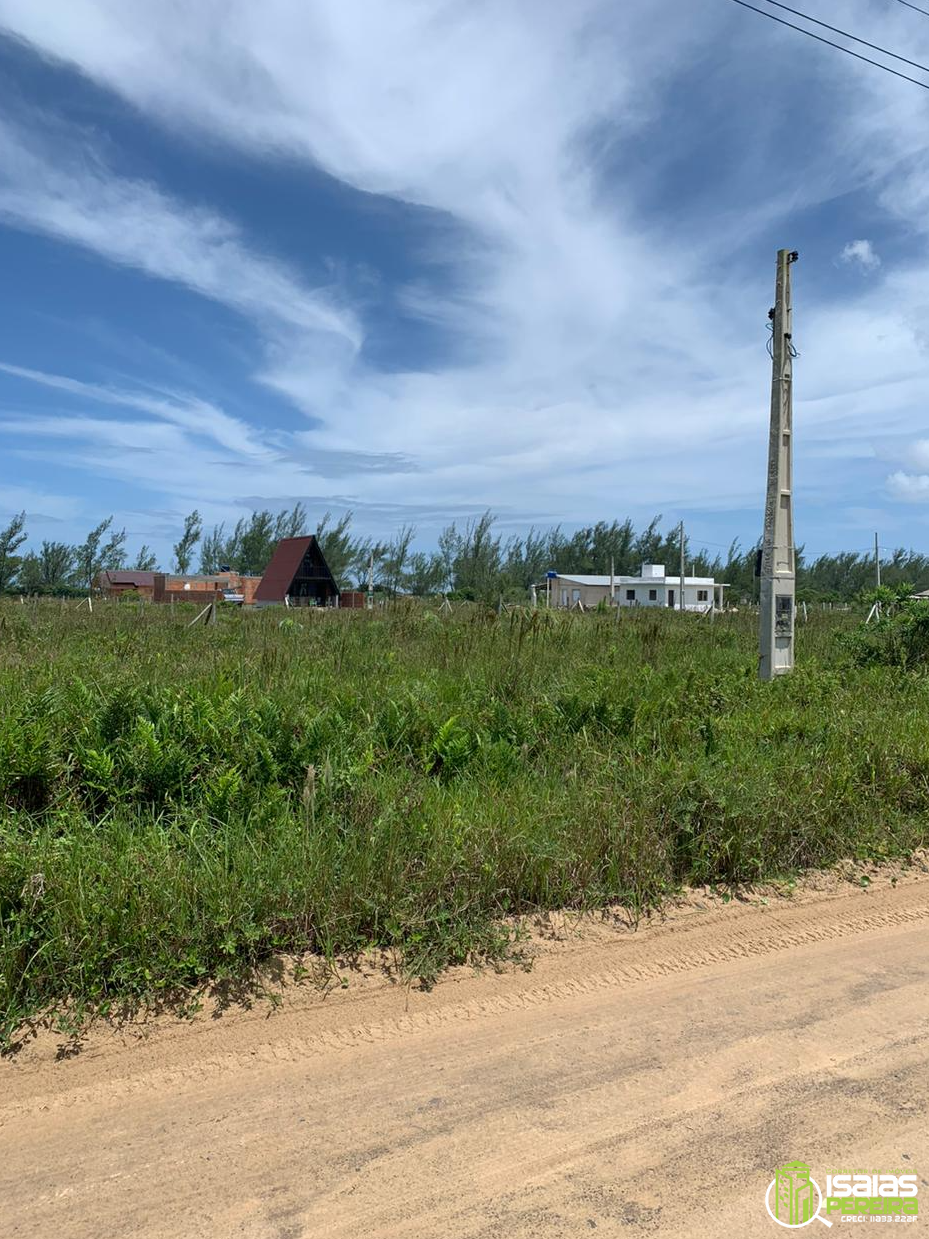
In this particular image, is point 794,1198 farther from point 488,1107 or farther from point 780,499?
point 780,499

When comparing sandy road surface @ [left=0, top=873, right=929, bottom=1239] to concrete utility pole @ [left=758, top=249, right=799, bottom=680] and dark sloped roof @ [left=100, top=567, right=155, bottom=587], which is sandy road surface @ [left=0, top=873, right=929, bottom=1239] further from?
dark sloped roof @ [left=100, top=567, right=155, bottom=587]

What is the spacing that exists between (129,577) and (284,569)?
16847 millimetres

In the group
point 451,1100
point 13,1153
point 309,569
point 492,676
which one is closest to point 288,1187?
point 451,1100

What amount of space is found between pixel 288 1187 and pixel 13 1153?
0.87 meters

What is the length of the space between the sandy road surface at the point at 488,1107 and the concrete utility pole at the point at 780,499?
5.47 metres

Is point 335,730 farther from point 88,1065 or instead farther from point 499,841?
point 88,1065

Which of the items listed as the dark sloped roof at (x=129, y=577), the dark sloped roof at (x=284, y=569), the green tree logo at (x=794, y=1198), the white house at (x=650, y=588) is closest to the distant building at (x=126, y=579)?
the dark sloped roof at (x=129, y=577)

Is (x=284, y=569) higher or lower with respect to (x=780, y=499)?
higher

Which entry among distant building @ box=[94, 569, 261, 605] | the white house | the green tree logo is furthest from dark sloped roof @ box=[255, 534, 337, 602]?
the green tree logo

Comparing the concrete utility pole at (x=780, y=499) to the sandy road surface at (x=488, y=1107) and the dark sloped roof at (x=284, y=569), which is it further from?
the dark sloped roof at (x=284, y=569)

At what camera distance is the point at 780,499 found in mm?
8883

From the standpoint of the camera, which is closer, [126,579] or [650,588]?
[126,579]

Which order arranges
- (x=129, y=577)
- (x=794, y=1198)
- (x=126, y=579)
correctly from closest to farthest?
1. (x=794, y=1198)
2. (x=126, y=579)
3. (x=129, y=577)

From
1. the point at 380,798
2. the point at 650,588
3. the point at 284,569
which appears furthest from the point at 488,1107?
the point at 650,588
